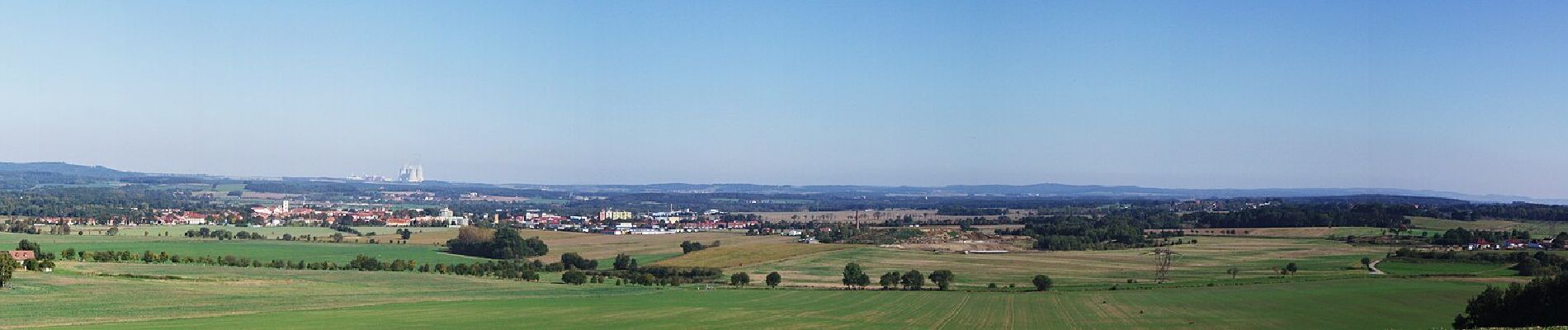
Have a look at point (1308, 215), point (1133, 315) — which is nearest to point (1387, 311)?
point (1133, 315)

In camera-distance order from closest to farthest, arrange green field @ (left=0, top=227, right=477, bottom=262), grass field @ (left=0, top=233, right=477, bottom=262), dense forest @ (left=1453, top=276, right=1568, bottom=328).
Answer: dense forest @ (left=1453, top=276, right=1568, bottom=328) < green field @ (left=0, top=227, right=477, bottom=262) < grass field @ (left=0, top=233, right=477, bottom=262)

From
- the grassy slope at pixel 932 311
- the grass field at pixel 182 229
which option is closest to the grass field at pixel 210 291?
the grassy slope at pixel 932 311

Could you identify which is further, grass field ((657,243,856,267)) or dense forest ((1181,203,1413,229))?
dense forest ((1181,203,1413,229))

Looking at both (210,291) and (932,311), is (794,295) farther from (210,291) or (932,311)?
(210,291)

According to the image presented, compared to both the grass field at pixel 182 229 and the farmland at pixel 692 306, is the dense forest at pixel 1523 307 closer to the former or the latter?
the farmland at pixel 692 306

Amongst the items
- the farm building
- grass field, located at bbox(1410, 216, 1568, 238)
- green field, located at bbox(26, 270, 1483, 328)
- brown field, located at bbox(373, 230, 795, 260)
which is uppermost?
grass field, located at bbox(1410, 216, 1568, 238)

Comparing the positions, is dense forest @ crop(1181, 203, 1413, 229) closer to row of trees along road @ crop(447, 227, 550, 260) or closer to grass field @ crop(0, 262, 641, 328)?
row of trees along road @ crop(447, 227, 550, 260)

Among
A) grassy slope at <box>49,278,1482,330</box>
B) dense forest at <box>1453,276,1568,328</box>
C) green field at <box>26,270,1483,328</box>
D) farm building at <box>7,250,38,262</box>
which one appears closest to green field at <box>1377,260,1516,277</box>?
green field at <box>26,270,1483,328</box>

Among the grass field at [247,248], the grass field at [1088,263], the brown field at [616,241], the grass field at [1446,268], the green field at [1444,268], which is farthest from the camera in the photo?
the brown field at [616,241]

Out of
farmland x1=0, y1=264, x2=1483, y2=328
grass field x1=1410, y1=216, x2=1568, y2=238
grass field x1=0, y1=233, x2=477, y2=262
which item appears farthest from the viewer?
grass field x1=1410, y1=216, x2=1568, y2=238

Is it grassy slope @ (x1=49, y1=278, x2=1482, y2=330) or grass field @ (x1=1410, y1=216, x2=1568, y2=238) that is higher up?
grass field @ (x1=1410, y1=216, x2=1568, y2=238)
